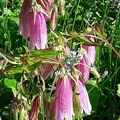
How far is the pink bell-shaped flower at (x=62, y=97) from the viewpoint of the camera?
133 centimetres

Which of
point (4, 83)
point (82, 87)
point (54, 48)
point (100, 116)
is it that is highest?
point (54, 48)

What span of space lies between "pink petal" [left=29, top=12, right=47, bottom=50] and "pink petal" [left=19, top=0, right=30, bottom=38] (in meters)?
0.02

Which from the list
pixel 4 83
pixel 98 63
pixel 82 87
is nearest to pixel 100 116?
pixel 98 63

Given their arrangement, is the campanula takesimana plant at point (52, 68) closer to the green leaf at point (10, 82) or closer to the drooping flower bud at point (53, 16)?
the drooping flower bud at point (53, 16)

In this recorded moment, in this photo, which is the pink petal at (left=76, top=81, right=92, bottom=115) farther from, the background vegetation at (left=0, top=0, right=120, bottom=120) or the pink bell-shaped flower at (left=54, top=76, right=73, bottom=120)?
the background vegetation at (left=0, top=0, right=120, bottom=120)

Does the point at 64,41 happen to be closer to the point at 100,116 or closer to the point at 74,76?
the point at 74,76

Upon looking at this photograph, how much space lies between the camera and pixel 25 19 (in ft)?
4.86

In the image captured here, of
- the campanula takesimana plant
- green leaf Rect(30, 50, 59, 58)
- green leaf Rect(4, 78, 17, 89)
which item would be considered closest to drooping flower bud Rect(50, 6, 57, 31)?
the campanula takesimana plant

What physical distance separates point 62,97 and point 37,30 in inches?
11.1

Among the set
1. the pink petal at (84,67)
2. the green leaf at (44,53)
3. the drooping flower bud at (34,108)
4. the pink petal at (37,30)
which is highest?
the pink petal at (37,30)

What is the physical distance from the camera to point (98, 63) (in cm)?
267

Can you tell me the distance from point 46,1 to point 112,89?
1.40m

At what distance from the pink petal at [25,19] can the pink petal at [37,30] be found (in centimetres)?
2

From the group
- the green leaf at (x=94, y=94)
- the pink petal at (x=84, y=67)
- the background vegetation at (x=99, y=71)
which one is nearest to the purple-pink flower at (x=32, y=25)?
the pink petal at (x=84, y=67)
